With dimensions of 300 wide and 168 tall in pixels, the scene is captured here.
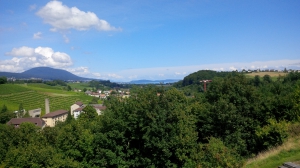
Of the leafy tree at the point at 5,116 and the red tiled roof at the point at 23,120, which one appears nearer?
the red tiled roof at the point at 23,120

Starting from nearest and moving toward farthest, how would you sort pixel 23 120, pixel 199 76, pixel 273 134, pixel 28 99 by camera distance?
pixel 273 134 → pixel 23 120 → pixel 28 99 → pixel 199 76

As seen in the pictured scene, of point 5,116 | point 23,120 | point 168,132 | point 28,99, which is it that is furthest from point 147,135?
point 28,99

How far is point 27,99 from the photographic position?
4237 inches

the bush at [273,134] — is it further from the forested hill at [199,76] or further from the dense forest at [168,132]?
the forested hill at [199,76]

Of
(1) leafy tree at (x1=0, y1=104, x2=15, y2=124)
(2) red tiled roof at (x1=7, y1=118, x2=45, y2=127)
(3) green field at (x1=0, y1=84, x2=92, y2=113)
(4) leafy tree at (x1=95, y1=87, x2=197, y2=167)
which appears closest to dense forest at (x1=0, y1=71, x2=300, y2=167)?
(4) leafy tree at (x1=95, y1=87, x2=197, y2=167)

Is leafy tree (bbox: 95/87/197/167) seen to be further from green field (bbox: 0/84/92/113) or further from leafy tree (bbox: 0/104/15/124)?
green field (bbox: 0/84/92/113)

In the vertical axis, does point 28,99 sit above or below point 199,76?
below

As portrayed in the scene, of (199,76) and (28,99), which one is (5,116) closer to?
(28,99)

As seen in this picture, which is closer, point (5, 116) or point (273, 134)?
point (273, 134)

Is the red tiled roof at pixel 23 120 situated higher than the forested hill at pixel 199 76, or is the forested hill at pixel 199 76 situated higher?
the forested hill at pixel 199 76

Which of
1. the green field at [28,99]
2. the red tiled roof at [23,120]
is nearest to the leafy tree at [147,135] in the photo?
the red tiled roof at [23,120]

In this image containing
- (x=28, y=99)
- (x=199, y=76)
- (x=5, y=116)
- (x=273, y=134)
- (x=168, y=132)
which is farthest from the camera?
(x=199, y=76)

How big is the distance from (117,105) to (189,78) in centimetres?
11463

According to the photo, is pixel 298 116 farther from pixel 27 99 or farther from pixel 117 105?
pixel 27 99
